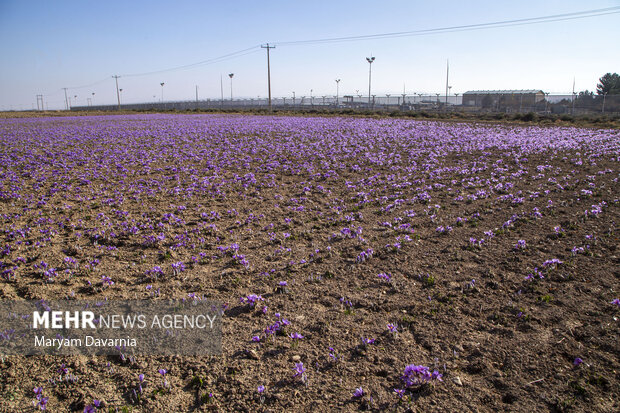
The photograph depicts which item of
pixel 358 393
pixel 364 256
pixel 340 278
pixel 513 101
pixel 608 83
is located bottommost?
pixel 358 393

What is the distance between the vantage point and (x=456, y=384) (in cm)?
377

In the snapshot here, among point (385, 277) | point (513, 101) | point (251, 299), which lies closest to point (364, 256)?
point (385, 277)

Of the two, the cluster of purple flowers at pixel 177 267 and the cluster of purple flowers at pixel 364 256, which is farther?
the cluster of purple flowers at pixel 364 256

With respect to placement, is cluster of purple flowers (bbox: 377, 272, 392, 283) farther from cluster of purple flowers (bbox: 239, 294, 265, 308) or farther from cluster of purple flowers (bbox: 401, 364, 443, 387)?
cluster of purple flowers (bbox: 401, 364, 443, 387)

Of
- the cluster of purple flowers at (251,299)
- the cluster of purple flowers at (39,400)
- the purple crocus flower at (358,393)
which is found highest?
the cluster of purple flowers at (251,299)

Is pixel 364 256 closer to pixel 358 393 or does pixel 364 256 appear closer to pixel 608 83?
pixel 358 393

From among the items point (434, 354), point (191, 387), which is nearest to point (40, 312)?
point (191, 387)

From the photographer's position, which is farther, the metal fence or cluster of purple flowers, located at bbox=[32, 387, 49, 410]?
the metal fence

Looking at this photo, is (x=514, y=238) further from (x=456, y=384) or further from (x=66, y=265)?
(x=66, y=265)

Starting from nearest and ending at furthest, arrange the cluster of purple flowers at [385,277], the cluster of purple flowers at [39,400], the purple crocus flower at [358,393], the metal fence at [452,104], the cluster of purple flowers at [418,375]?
the cluster of purple flowers at [39,400], the purple crocus flower at [358,393], the cluster of purple flowers at [418,375], the cluster of purple flowers at [385,277], the metal fence at [452,104]

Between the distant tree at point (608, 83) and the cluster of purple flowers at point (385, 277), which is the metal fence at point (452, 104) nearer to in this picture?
the distant tree at point (608, 83)

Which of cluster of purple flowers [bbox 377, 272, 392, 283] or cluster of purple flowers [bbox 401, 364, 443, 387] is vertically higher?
cluster of purple flowers [bbox 377, 272, 392, 283]

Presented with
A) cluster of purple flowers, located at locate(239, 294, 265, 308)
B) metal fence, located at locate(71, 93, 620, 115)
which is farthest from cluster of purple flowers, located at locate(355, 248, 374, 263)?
metal fence, located at locate(71, 93, 620, 115)

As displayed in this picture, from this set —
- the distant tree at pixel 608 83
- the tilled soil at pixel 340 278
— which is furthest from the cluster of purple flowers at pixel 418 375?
the distant tree at pixel 608 83
